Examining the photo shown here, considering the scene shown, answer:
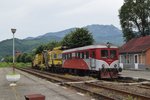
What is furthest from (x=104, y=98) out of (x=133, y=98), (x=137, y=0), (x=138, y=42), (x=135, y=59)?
(x=137, y=0)

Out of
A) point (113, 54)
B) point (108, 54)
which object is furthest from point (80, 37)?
point (108, 54)

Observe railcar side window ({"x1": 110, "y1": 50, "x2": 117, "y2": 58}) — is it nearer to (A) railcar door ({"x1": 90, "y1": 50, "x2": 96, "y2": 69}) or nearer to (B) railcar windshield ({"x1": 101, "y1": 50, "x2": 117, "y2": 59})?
(B) railcar windshield ({"x1": 101, "y1": 50, "x2": 117, "y2": 59})

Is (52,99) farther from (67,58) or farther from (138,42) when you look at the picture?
(138,42)

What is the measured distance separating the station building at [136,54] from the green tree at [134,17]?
753 inches

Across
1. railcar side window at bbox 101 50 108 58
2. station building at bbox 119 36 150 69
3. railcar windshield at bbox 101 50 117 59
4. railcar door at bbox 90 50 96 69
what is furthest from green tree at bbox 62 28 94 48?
railcar side window at bbox 101 50 108 58

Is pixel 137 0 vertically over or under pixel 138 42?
over

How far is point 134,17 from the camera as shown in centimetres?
8562

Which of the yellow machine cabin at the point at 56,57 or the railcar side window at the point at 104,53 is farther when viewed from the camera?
the yellow machine cabin at the point at 56,57

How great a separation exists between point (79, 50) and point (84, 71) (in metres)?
1.97

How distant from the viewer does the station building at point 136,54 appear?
2165 inches

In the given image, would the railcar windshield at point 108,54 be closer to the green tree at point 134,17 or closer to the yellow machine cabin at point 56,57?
the yellow machine cabin at point 56,57

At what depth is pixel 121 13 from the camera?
87.6 m

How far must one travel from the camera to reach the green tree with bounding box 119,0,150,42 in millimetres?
84500

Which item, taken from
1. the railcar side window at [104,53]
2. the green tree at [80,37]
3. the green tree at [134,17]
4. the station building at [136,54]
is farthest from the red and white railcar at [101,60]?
the green tree at [134,17]
